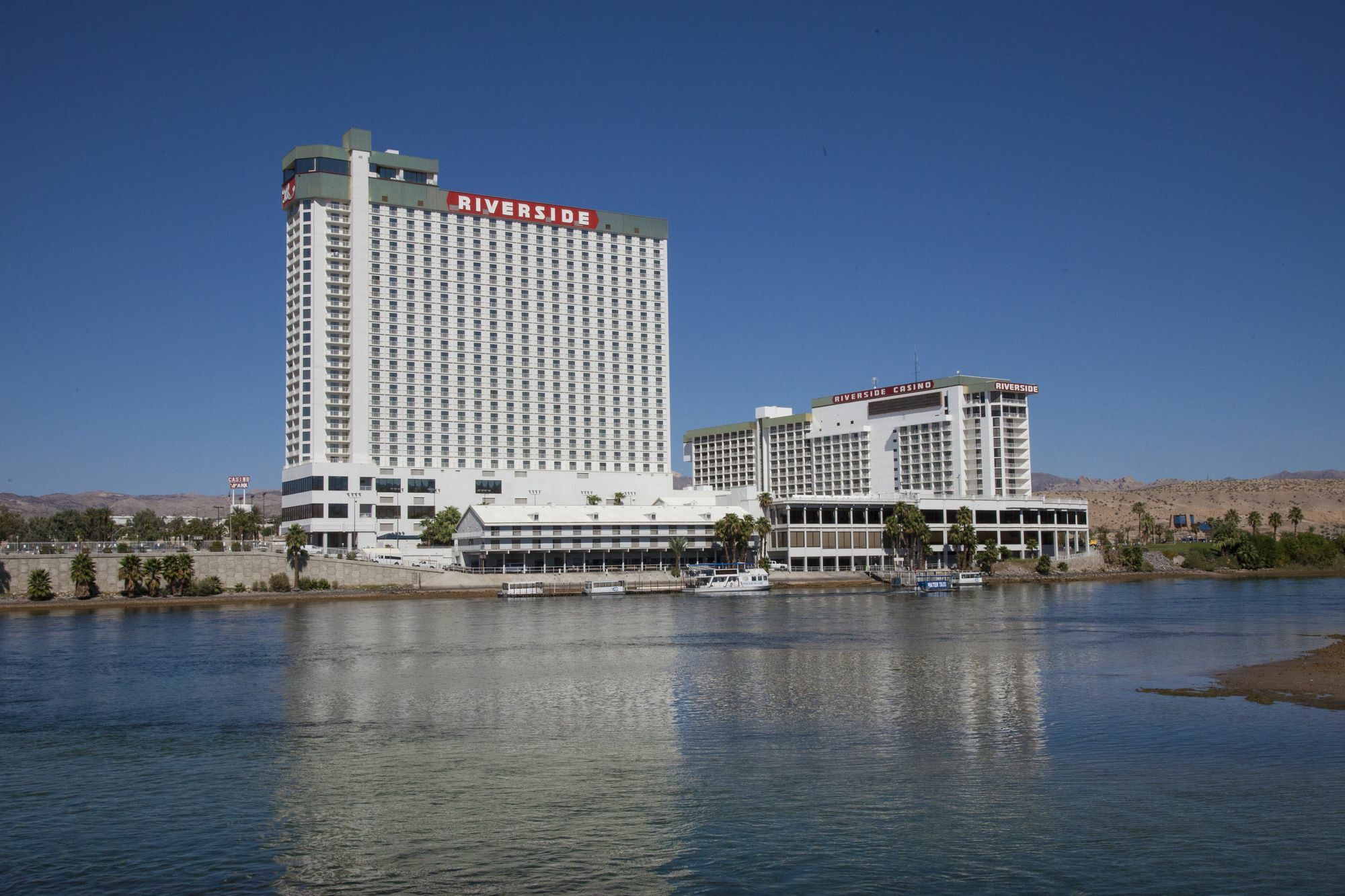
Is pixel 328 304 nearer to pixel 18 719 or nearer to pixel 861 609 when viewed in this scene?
pixel 861 609

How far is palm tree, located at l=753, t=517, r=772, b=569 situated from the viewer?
560ft

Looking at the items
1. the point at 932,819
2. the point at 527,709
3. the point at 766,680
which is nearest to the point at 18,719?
the point at 527,709

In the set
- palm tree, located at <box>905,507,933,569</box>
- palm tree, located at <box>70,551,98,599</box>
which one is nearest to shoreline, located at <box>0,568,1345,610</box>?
palm tree, located at <box>70,551,98,599</box>

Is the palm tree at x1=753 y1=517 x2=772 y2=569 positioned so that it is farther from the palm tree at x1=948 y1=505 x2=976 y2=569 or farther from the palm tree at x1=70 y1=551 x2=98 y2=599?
the palm tree at x1=70 y1=551 x2=98 y2=599

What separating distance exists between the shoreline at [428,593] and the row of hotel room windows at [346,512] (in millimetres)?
37111

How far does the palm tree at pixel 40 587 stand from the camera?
124 meters

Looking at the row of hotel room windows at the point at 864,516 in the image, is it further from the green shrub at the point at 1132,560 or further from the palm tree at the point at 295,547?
the palm tree at the point at 295,547

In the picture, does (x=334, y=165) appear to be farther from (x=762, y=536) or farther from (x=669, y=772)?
(x=669, y=772)

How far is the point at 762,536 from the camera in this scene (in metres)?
176

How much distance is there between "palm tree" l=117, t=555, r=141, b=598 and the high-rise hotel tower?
44483 millimetres

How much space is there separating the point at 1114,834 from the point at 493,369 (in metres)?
177

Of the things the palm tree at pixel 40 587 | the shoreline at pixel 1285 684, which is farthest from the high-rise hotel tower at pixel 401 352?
the shoreline at pixel 1285 684

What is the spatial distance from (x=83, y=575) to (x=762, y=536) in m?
94.7

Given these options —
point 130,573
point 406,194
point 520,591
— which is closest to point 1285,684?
point 520,591
